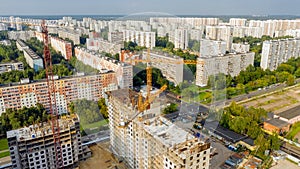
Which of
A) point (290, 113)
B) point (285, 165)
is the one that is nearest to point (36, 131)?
point (285, 165)

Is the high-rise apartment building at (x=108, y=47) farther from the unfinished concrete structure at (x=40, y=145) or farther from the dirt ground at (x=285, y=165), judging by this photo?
the dirt ground at (x=285, y=165)

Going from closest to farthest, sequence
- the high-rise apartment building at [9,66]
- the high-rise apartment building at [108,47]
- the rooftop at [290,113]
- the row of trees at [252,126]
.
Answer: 1. the high-rise apartment building at [108,47]
2. the row of trees at [252,126]
3. the rooftop at [290,113]
4. the high-rise apartment building at [9,66]

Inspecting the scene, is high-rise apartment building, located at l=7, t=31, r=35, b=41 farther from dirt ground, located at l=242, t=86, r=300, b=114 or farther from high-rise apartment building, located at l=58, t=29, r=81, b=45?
dirt ground, located at l=242, t=86, r=300, b=114

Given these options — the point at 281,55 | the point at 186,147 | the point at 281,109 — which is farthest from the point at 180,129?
the point at 281,55

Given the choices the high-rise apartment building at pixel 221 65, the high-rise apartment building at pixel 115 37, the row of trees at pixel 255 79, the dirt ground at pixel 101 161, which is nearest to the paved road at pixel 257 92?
the row of trees at pixel 255 79

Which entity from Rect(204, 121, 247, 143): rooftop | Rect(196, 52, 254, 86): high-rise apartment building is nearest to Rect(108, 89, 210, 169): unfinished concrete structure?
Rect(204, 121, 247, 143): rooftop

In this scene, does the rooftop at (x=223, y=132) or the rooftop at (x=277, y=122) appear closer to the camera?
the rooftop at (x=223, y=132)
